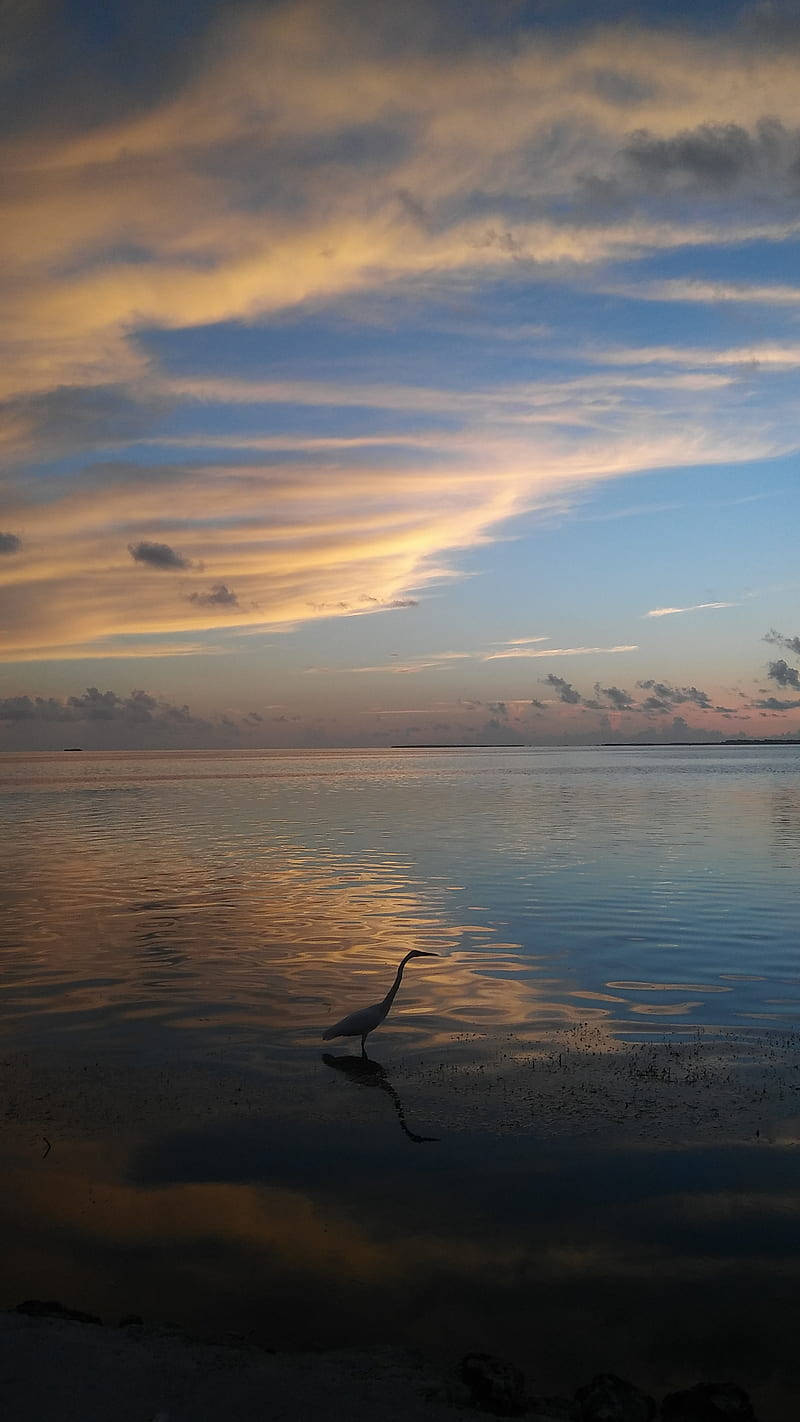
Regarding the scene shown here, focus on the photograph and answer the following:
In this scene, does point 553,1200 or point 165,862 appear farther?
point 165,862

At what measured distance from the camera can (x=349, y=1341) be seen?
25.5ft

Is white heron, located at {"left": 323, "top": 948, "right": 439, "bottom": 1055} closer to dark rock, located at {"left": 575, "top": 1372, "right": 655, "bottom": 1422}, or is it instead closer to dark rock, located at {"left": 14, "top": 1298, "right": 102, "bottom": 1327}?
dark rock, located at {"left": 14, "top": 1298, "right": 102, "bottom": 1327}

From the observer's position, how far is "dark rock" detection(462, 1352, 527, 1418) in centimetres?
646

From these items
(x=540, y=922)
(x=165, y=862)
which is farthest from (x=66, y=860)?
(x=540, y=922)

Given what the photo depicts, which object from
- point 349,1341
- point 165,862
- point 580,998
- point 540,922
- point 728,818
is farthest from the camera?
point 728,818

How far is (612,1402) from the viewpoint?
6512 mm

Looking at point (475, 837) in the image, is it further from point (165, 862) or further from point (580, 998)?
point (580, 998)

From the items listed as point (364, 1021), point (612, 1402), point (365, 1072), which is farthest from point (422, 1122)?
point (612, 1402)

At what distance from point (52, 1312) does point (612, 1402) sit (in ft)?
13.8

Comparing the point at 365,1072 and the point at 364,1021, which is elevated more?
the point at 364,1021

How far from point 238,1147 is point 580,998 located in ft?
27.3

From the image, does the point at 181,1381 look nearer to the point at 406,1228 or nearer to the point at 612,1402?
the point at 612,1402

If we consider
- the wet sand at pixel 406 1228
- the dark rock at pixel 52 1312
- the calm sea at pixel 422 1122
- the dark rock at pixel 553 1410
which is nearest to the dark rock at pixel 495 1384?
the dark rock at pixel 553 1410

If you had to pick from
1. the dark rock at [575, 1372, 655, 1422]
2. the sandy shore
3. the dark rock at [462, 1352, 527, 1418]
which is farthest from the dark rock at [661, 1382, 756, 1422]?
the sandy shore
